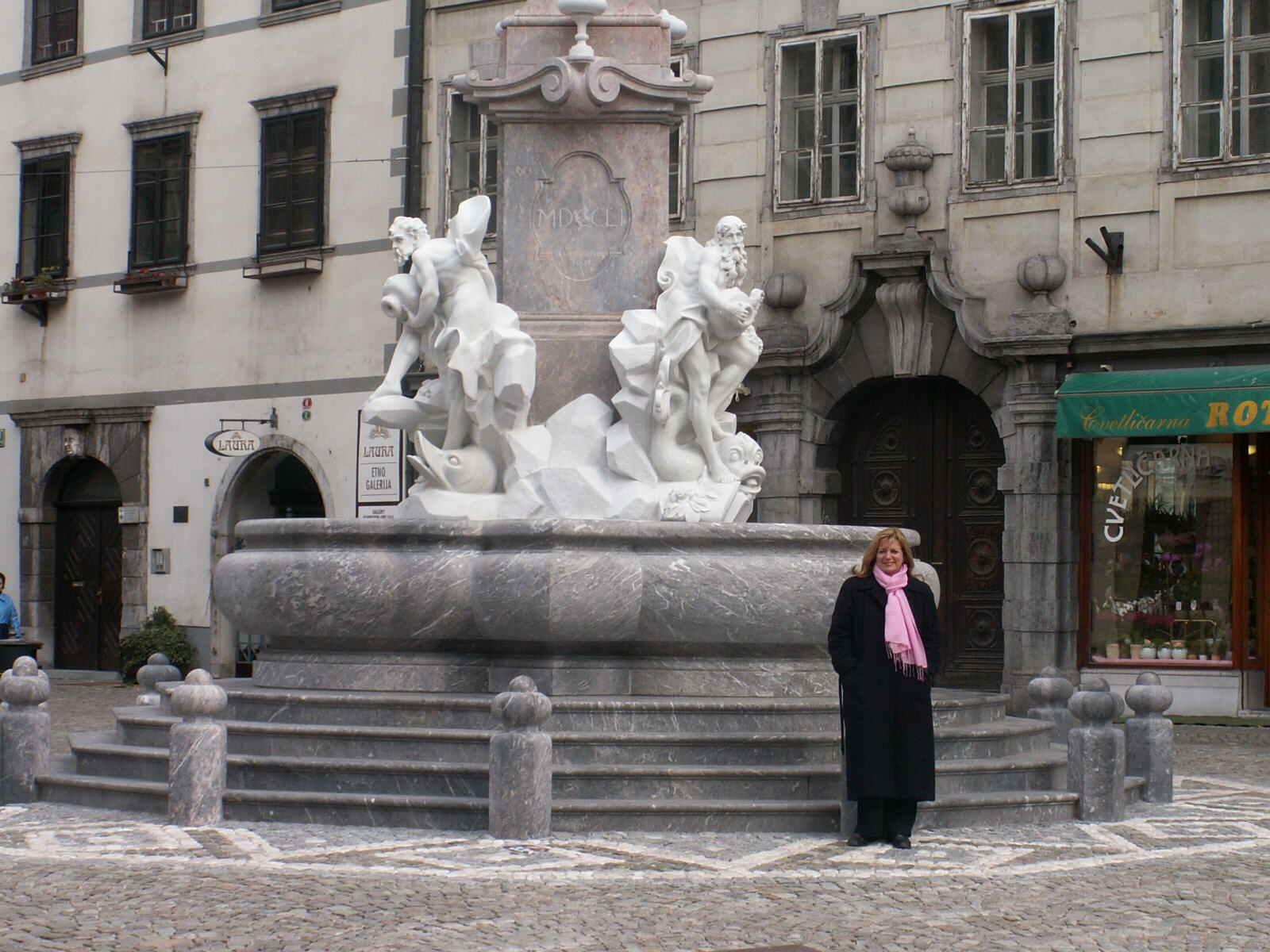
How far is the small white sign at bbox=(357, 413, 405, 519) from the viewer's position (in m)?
21.0

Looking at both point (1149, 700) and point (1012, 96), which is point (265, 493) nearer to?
point (1012, 96)

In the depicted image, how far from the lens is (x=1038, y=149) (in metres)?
18.0

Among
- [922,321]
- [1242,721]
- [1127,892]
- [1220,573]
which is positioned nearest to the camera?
[1127,892]

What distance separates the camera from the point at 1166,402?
16656mm

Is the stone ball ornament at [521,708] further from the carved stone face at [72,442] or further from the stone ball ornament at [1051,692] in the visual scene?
the carved stone face at [72,442]

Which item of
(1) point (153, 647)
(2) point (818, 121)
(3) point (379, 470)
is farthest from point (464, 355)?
(1) point (153, 647)

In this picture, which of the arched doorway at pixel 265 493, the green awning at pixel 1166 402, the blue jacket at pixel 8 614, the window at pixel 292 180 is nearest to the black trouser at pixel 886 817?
the green awning at pixel 1166 402

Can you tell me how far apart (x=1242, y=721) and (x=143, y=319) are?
14.0 metres

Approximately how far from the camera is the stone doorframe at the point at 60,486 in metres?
23.9

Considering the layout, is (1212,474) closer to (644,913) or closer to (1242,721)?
(1242,721)

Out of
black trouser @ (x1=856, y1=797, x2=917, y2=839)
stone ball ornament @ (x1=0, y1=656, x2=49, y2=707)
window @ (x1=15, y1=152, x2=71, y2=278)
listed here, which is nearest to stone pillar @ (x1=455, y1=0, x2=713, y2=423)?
stone ball ornament @ (x1=0, y1=656, x2=49, y2=707)

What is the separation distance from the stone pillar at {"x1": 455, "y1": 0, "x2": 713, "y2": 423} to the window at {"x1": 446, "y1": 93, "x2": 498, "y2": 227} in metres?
10.1

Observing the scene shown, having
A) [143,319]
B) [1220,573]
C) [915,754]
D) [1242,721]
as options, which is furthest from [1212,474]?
[143,319]

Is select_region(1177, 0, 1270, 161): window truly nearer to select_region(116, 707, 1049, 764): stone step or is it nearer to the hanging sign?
select_region(116, 707, 1049, 764): stone step
